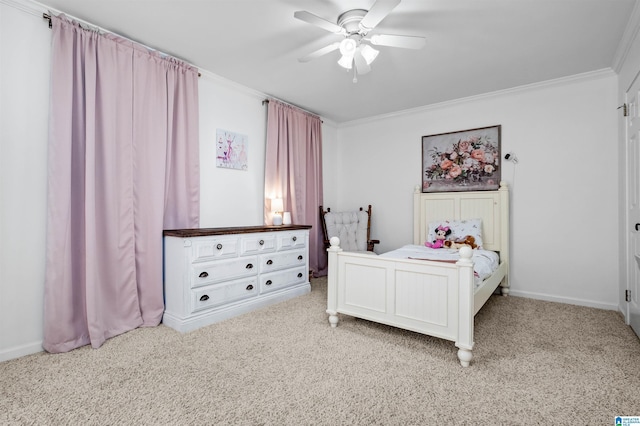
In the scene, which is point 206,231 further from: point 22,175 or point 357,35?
point 357,35

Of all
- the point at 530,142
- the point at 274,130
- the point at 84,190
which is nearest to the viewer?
the point at 84,190

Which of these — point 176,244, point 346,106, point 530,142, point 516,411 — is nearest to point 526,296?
point 530,142

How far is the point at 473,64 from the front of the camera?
3.19m

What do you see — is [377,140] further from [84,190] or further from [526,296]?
[84,190]

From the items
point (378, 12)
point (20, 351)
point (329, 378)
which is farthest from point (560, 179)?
point (20, 351)

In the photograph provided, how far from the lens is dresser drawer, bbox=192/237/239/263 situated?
2.81 meters

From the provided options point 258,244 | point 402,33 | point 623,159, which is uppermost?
point 402,33

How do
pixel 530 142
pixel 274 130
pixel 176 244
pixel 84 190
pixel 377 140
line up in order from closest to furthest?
pixel 84 190
pixel 176 244
pixel 530 142
pixel 274 130
pixel 377 140

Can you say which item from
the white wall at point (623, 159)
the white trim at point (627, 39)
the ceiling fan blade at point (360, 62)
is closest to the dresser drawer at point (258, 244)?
the ceiling fan blade at point (360, 62)

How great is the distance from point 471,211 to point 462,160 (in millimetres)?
692

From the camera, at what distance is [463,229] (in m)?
3.91

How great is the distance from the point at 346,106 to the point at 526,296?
334 cm

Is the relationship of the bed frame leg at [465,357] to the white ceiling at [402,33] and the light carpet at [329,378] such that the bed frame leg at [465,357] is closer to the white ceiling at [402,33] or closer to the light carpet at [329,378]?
the light carpet at [329,378]

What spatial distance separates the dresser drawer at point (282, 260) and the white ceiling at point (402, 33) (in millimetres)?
1991
